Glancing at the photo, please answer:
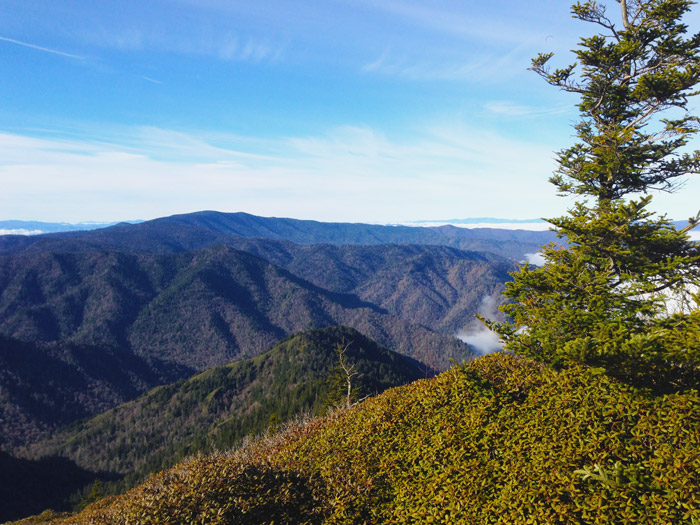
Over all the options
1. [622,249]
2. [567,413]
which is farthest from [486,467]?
[622,249]

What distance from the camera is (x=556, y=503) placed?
750 centimetres

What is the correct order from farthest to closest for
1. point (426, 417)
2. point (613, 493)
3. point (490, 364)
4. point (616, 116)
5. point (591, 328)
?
1. point (616, 116)
2. point (490, 364)
3. point (426, 417)
4. point (591, 328)
5. point (613, 493)

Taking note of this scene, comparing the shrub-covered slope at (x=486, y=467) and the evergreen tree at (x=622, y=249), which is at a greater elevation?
the evergreen tree at (x=622, y=249)

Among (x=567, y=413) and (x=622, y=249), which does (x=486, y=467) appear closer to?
(x=567, y=413)

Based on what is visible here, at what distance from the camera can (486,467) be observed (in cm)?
926

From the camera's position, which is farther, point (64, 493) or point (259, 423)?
point (64, 493)

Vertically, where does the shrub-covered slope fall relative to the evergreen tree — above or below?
below

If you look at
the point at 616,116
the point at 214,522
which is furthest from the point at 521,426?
the point at 616,116

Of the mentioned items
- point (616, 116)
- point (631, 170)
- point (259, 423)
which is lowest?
point (259, 423)

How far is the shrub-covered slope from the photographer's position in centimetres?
735

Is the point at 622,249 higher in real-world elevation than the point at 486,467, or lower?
higher

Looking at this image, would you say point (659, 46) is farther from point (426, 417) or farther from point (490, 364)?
point (426, 417)

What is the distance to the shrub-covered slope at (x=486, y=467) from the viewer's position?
289 inches

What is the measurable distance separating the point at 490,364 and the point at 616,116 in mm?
12385
